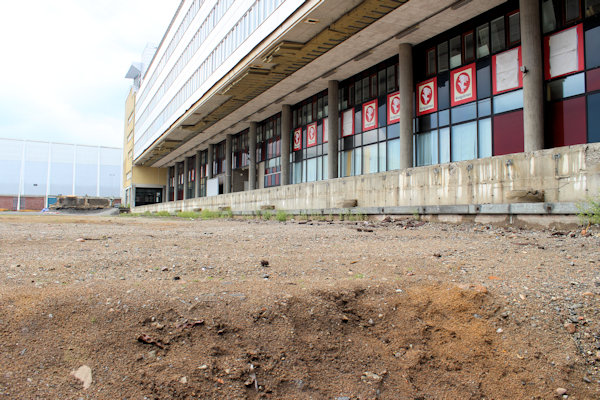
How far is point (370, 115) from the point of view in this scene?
24297 mm

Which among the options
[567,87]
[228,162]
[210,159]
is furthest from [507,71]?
[210,159]

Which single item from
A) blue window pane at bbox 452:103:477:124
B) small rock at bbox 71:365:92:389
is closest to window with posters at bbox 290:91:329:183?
blue window pane at bbox 452:103:477:124

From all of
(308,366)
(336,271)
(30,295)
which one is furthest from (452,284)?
(30,295)

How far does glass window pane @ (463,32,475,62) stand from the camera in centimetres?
1845

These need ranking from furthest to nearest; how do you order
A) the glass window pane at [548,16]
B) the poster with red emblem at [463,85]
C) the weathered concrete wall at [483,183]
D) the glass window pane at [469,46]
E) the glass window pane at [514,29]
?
1. the poster with red emblem at [463,85]
2. the glass window pane at [469,46]
3. the glass window pane at [514,29]
4. the glass window pane at [548,16]
5. the weathered concrete wall at [483,183]

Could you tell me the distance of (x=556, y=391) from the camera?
2453mm

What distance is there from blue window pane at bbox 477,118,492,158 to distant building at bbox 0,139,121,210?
270ft

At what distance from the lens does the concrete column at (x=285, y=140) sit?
32.6 meters

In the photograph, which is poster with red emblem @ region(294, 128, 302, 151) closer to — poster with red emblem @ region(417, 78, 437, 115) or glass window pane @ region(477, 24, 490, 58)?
poster with red emblem @ region(417, 78, 437, 115)

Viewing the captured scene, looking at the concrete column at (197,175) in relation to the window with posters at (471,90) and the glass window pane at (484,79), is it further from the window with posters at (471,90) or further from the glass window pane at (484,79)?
the glass window pane at (484,79)

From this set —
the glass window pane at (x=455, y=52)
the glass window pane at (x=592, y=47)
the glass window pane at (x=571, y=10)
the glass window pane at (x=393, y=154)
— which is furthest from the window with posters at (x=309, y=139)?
the glass window pane at (x=592, y=47)

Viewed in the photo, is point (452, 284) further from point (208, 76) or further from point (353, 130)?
point (208, 76)

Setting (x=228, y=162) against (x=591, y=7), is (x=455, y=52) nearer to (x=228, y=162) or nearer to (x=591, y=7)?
(x=591, y=7)

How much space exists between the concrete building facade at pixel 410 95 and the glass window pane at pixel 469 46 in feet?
0.19
